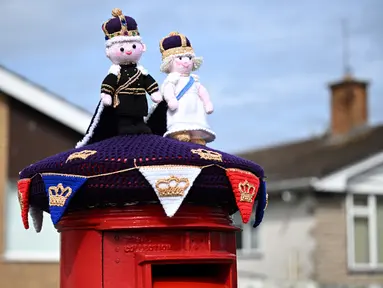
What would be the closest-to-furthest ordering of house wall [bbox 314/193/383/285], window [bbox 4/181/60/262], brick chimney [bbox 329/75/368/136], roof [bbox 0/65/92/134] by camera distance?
window [bbox 4/181/60/262] → roof [bbox 0/65/92/134] → house wall [bbox 314/193/383/285] → brick chimney [bbox 329/75/368/136]

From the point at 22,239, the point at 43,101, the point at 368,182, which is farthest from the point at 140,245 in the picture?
the point at 368,182

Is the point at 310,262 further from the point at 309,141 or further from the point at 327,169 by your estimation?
the point at 309,141

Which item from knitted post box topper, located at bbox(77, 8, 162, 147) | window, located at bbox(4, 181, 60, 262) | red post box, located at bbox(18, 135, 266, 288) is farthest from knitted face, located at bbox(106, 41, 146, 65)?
window, located at bbox(4, 181, 60, 262)

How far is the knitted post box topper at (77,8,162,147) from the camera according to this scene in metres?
3.26

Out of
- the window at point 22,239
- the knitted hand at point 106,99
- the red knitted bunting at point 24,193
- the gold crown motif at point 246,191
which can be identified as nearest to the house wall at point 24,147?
the window at point 22,239

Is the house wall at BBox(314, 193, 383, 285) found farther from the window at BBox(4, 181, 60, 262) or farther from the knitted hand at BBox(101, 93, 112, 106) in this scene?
the knitted hand at BBox(101, 93, 112, 106)

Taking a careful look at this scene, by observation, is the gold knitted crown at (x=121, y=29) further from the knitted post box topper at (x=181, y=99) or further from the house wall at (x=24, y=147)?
the house wall at (x=24, y=147)

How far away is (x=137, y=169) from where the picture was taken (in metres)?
2.92

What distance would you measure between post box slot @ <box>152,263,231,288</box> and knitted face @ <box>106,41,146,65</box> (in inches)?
35.8

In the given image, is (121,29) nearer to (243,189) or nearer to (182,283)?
(243,189)

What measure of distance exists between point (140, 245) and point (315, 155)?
15.7 metres

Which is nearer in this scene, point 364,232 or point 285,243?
point 364,232

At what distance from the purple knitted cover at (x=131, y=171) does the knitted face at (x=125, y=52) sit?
14.5 inches

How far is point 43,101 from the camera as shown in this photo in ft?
33.3
